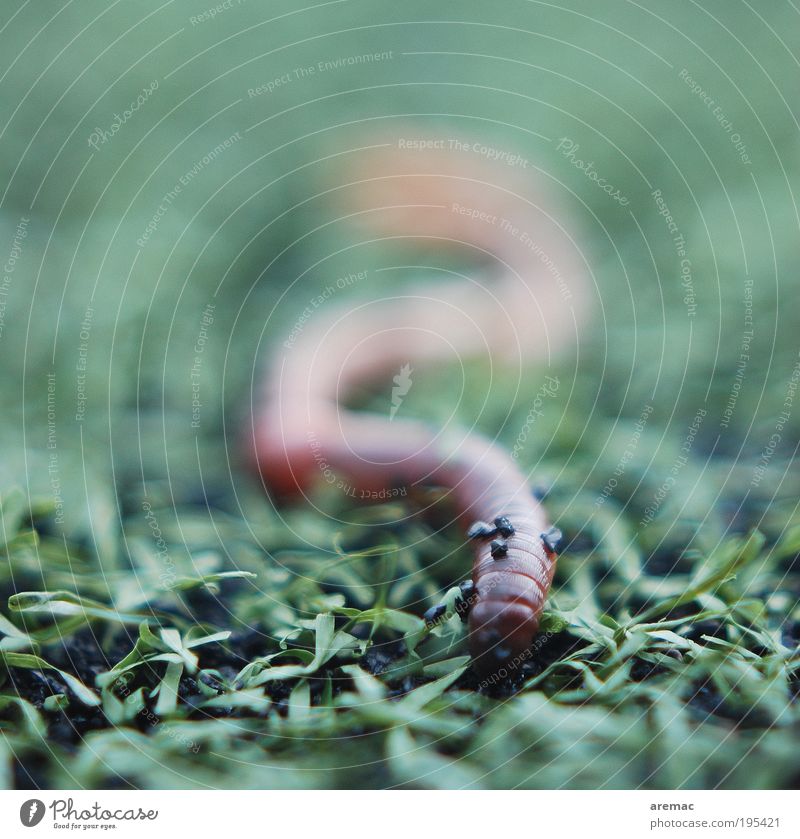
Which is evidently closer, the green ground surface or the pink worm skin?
the green ground surface

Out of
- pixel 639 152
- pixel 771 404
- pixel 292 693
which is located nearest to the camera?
pixel 292 693

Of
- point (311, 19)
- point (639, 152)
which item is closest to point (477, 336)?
point (639, 152)

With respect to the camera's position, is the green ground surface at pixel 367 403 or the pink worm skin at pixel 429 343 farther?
the pink worm skin at pixel 429 343

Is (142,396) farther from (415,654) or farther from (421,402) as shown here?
(415,654)
